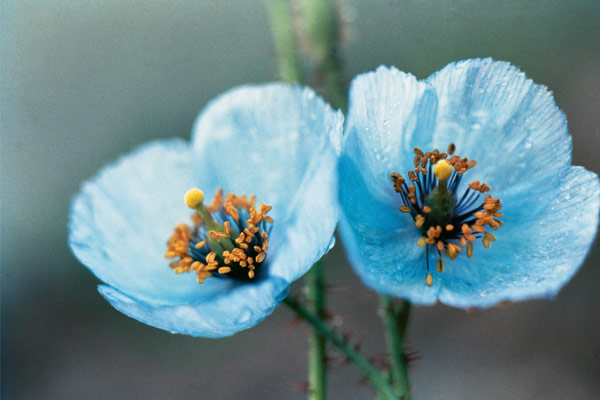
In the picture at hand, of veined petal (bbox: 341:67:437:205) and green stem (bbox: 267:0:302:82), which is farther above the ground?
green stem (bbox: 267:0:302:82)

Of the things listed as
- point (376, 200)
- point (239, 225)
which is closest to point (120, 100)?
point (239, 225)

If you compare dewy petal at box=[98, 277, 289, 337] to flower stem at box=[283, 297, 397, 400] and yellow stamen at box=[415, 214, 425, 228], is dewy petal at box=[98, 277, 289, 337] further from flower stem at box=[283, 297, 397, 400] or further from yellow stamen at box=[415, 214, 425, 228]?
yellow stamen at box=[415, 214, 425, 228]

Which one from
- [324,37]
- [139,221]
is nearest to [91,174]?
[139,221]

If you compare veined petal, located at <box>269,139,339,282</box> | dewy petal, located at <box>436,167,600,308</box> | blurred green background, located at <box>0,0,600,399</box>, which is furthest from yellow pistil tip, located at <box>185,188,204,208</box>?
blurred green background, located at <box>0,0,600,399</box>

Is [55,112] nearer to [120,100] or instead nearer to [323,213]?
[120,100]

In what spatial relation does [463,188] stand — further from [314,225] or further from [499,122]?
[314,225]

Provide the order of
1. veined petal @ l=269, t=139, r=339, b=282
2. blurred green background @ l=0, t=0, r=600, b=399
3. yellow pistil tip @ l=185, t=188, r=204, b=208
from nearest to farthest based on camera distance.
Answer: veined petal @ l=269, t=139, r=339, b=282 → yellow pistil tip @ l=185, t=188, r=204, b=208 → blurred green background @ l=0, t=0, r=600, b=399
